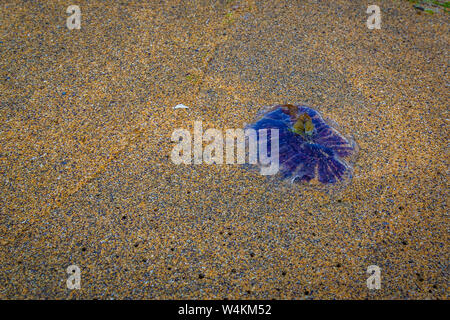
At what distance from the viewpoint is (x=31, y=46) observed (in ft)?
12.0

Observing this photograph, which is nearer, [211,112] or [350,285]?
[350,285]

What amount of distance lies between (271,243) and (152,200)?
3.15 ft

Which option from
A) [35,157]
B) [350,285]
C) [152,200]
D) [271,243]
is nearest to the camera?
[350,285]

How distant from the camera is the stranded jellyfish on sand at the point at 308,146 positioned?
2744mm

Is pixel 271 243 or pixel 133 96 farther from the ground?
pixel 133 96

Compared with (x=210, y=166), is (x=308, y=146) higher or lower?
higher

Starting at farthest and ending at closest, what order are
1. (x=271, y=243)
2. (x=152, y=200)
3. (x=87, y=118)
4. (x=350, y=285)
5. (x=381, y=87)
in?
(x=381, y=87), (x=87, y=118), (x=152, y=200), (x=271, y=243), (x=350, y=285)

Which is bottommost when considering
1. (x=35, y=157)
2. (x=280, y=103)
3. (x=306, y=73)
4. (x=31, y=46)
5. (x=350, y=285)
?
(x=350, y=285)

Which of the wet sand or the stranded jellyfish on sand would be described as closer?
the wet sand

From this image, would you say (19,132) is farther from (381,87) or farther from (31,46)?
(381,87)

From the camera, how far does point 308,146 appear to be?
9.35 feet

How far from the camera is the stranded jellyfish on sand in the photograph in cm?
274

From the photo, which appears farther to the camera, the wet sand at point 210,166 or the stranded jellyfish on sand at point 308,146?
the stranded jellyfish on sand at point 308,146

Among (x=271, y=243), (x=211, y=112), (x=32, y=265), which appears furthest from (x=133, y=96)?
(x=271, y=243)
